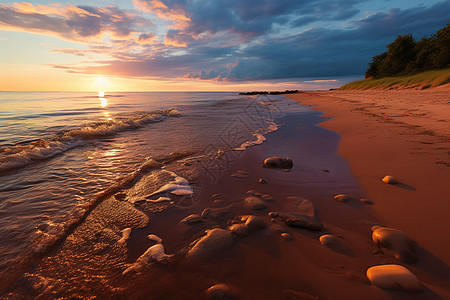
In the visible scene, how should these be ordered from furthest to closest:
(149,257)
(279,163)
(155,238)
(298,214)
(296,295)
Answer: (279,163) → (298,214) → (155,238) → (149,257) → (296,295)

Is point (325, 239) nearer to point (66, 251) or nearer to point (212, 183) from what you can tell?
point (212, 183)

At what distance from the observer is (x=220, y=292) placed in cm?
165

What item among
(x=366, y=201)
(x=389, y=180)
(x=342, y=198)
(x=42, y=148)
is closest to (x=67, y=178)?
(x=42, y=148)

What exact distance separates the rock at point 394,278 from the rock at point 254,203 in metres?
1.49

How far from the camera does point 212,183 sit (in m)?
4.03

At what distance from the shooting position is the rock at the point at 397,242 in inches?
74.3

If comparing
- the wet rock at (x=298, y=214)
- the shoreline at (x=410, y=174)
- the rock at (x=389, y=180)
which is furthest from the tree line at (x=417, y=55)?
the wet rock at (x=298, y=214)

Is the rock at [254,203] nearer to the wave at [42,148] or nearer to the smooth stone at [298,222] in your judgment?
the smooth stone at [298,222]

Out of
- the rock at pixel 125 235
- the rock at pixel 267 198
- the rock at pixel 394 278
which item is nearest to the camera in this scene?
the rock at pixel 394 278

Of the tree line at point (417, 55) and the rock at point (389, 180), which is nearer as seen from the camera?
the rock at point (389, 180)

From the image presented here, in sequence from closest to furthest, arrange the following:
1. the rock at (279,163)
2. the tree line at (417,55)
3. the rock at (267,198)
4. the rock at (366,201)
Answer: the rock at (366,201)
the rock at (267,198)
the rock at (279,163)
the tree line at (417,55)

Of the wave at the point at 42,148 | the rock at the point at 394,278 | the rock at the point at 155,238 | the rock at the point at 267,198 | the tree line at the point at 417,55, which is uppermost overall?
the tree line at the point at 417,55

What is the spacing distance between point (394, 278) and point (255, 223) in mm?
1401

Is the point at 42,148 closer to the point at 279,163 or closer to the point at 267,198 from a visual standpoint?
the point at 267,198
